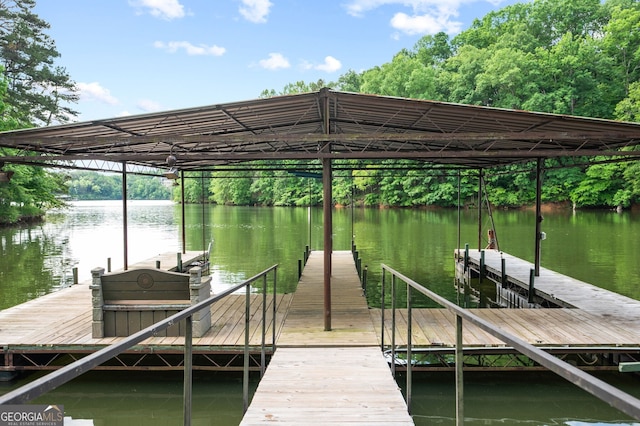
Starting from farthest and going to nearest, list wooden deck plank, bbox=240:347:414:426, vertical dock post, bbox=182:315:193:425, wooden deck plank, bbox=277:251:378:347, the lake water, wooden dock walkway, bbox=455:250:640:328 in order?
A: wooden dock walkway, bbox=455:250:640:328, wooden deck plank, bbox=277:251:378:347, the lake water, wooden deck plank, bbox=240:347:414:426, vertical dock post, bbox=182:315:193:425

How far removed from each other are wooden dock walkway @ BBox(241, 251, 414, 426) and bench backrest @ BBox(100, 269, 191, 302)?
172 centimetres

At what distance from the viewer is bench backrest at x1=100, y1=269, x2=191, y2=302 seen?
6.61 meters

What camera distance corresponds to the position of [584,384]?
50.3 inches

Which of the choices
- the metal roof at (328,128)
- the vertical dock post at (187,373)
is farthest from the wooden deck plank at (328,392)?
the metal roof at (328,128)

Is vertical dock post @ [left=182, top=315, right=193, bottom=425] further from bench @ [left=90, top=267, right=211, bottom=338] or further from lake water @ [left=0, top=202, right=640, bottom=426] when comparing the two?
bench @ [left=90, top=267, right=211, bottom=338]

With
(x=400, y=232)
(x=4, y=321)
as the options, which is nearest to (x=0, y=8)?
(x=400, y=232)

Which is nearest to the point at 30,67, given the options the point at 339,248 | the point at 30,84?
the point at 30,84

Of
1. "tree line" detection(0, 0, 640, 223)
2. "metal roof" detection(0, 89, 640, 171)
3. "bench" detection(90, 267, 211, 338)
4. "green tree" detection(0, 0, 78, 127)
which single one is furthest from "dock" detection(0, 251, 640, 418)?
"green tree" detection(0, 0, 78, 127)

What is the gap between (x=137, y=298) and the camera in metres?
6.66

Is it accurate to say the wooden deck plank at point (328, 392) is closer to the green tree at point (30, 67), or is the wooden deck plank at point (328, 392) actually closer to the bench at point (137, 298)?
the bench at point (137, 298)

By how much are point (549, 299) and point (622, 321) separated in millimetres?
2026

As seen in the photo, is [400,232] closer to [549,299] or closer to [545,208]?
[549,299]

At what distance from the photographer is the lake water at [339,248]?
5887mm

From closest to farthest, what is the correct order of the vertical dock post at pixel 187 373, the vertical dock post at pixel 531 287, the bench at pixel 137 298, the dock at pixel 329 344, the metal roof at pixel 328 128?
1. the vertical dock post at pixel 187 373
2. the dock at pixel 329 344
3. the bench at pixel 137 298
4. the metal roof at pixel 328 128
5. the vertical dock post at pixel 531 287
